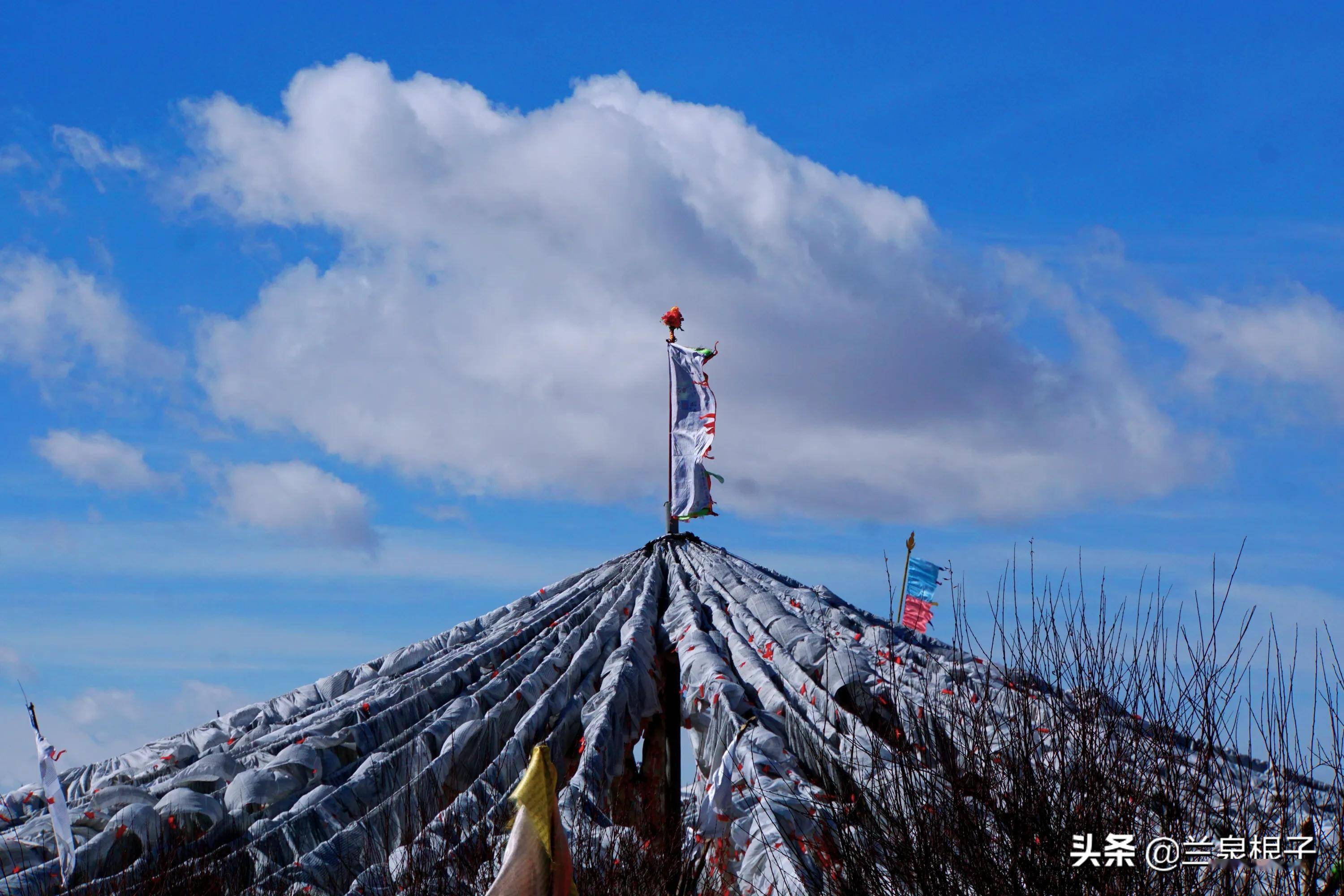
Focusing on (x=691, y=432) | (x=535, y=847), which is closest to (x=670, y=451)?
(x=691, y=432)

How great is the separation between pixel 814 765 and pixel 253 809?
4144 mm

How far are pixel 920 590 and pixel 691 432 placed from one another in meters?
3.56

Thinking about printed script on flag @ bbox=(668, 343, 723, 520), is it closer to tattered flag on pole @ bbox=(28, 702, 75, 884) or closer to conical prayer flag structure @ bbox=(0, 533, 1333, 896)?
→ conical prayer flag structure @ bbox=(0, 533, 1333, 896)

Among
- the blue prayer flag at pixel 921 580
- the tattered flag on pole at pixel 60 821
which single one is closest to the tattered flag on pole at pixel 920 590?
the blue prayer flag at pixel 921 580

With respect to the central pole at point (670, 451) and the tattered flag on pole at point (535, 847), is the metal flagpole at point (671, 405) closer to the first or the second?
the central pole at point (670, 451)

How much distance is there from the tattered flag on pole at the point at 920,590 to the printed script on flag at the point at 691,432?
9.58ft

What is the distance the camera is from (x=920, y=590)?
555 inches

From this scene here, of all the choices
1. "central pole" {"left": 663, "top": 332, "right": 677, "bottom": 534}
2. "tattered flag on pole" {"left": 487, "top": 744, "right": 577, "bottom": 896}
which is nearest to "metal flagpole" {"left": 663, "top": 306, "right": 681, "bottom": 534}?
"central pole" {"left": 663, "top": 332, "right": 677, "bottom": 534}

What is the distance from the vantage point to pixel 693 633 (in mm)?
9836

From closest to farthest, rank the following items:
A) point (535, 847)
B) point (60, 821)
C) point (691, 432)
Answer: point (535, 847) < point (60, 821) < point (691, 432)

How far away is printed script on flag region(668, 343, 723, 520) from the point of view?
12.8 m

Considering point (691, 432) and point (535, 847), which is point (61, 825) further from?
point (691, 432)

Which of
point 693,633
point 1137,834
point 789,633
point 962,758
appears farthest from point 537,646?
point 1137,834

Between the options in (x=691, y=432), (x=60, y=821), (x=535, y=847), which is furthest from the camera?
(x=691, y=432)
